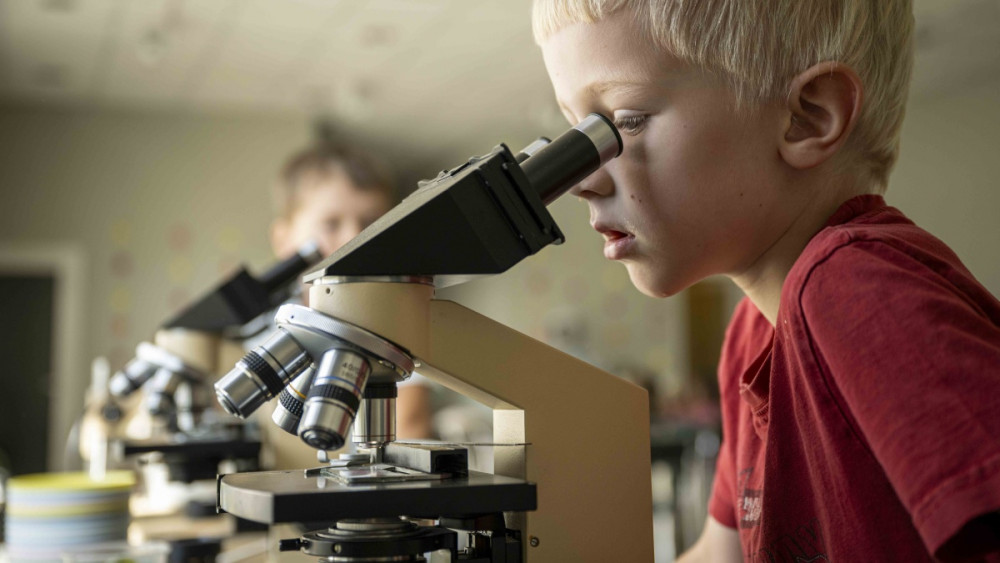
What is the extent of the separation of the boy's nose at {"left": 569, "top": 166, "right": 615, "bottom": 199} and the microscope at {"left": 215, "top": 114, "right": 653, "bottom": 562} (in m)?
0.05

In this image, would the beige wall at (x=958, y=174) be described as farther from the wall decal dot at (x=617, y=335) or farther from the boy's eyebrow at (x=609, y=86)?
the boy's eyebrow at (x=609, y=86)

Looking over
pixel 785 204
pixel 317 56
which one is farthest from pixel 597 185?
pixel 317 56

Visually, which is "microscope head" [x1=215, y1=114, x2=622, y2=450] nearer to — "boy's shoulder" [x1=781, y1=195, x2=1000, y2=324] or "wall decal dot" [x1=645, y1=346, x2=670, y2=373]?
"boy's shoulder" [x1=781, y1=195, x2=1000, y2=324]

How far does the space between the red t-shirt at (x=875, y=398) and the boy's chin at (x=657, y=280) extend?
0.09 m

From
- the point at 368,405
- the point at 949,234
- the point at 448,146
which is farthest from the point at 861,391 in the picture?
the point at 448,146

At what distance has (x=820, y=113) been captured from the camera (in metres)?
0.72

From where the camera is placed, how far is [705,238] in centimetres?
72

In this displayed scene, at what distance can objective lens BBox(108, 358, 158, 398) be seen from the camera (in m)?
1.66

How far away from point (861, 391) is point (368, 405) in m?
0.35

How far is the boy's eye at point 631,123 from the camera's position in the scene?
2.34 feet

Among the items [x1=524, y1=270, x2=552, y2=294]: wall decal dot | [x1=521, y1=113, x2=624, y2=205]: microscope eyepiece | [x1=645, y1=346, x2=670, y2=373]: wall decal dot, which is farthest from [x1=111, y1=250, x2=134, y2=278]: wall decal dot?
[x1=521, y1=113, x2=624, y2=205]: microscope eyepiece

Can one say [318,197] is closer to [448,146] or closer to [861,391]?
[861,391]

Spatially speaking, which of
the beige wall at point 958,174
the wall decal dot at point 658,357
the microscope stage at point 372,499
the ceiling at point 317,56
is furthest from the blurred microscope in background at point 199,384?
the wall decal dot at point 658,357

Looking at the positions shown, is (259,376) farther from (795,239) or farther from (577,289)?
(577,289)
